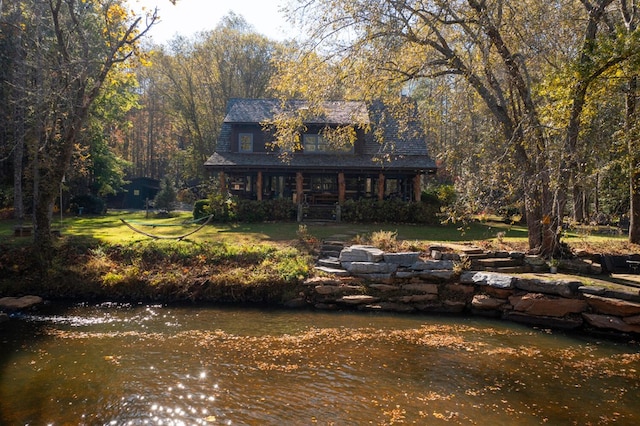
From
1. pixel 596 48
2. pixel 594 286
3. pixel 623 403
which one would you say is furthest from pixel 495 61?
pixel 623 403

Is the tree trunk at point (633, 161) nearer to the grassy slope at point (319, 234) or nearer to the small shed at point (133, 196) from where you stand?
the grassy slope at point (319, 234)

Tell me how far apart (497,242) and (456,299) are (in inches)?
168

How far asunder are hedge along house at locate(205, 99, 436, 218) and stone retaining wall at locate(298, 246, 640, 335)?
10480 millimetres

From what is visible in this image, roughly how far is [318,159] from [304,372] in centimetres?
1752

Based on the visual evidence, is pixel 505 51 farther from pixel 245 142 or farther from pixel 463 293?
pixel 245 142

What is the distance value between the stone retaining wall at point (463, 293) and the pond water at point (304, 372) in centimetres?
59

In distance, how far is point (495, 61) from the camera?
40.6 feet

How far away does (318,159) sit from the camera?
2305cm

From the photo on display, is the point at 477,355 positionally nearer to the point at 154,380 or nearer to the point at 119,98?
the point at 154,380

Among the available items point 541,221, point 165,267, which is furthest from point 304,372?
point 541,221

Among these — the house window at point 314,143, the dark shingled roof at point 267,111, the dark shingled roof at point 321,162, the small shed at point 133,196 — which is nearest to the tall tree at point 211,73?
the small shed at point 133,196

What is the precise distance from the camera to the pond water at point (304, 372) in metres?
5.14

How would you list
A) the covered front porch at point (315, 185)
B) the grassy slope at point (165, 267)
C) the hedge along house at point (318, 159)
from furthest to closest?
the covered front porch at point (315, 185) < the hedge along house at point (318, 159) < the grassy slope at point (165, 267)

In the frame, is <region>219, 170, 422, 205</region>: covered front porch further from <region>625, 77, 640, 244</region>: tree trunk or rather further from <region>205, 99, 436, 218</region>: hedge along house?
<region>625, 77, 640, 244</region>: tree trunk
